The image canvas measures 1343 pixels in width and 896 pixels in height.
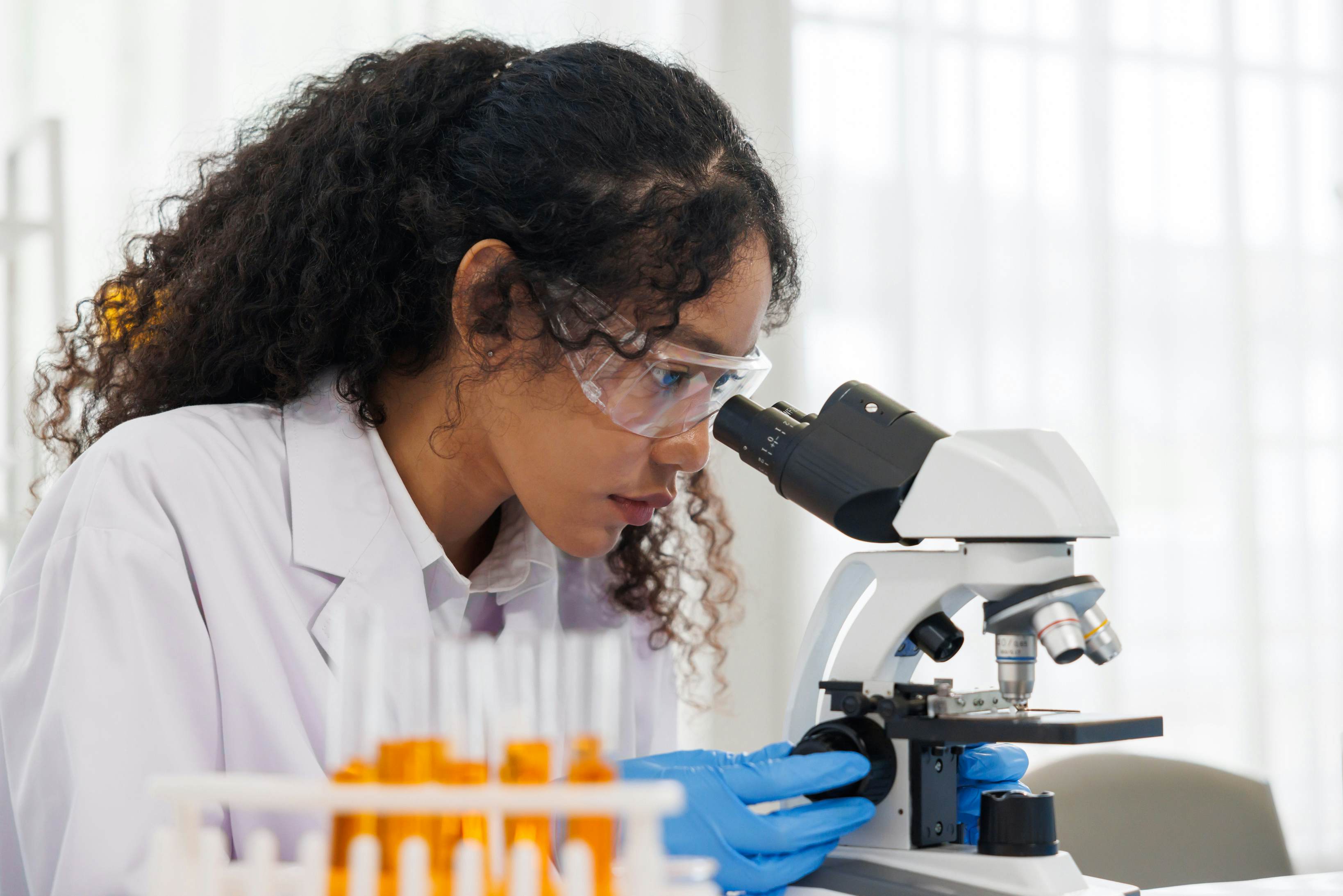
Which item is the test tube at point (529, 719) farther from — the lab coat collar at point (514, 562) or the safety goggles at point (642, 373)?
the lab coat collar at point (514, 562)

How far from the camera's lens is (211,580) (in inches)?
40.0

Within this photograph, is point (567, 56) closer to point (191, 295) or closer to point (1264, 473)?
point (191, 295)

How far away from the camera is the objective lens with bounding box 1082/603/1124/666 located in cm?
89

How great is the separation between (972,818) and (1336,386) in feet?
7.96

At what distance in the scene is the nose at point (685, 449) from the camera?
3.88ft

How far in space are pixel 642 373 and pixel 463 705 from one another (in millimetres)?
599

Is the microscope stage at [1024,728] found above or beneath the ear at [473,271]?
beneath

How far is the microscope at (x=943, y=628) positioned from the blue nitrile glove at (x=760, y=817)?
3cm

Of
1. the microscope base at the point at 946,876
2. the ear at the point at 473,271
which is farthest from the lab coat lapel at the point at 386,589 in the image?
the microscope base at the point at 946,876

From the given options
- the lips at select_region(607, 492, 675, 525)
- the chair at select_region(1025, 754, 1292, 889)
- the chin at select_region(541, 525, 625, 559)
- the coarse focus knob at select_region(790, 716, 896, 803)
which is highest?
the lips at select_region(607, 492, 675, 525)

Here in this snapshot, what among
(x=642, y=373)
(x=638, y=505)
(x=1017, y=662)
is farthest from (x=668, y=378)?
(x=1017, y=662)

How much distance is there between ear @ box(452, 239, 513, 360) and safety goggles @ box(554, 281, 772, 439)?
0.25ft

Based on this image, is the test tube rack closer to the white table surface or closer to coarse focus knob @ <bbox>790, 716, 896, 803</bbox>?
coarse focus knob @ <bbox>790, 716, 896, 803</bbox>

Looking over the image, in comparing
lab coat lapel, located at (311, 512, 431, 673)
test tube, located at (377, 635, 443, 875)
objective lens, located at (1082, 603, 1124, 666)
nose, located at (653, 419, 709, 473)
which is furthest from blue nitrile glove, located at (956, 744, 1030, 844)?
test tube, located at (377, 635, 443, 875)
